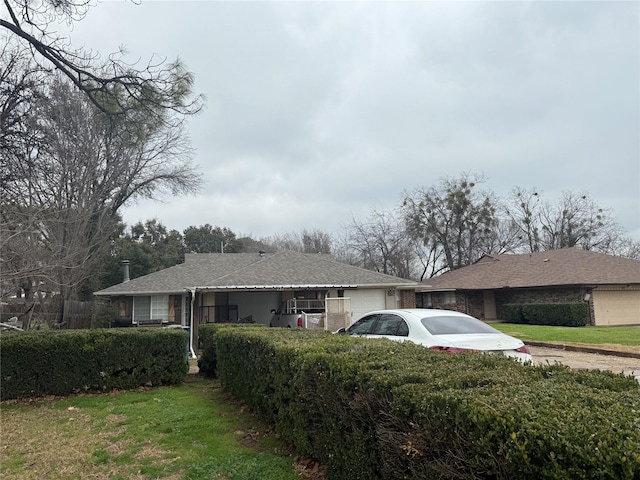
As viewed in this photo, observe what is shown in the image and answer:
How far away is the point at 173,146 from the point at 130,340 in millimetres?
20854

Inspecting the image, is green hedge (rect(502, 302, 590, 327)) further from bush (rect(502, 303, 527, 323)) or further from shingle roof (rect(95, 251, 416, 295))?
shingle roof (rect(95, 251, 416, 295))

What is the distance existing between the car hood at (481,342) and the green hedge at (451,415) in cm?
203

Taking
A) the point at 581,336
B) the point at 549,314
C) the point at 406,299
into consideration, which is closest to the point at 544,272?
the point at 549,314

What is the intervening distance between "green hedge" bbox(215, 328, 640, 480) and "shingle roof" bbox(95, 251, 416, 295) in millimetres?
14757

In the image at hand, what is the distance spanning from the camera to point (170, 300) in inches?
858

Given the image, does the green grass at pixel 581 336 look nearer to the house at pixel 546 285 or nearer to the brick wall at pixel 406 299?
the brick wall at pixel 406 299

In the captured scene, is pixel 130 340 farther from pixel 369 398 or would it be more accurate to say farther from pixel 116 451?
pixel 369 398

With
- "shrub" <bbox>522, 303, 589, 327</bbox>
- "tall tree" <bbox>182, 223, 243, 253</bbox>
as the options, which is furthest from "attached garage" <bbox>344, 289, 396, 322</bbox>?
"tall tree" <bbox>182, 223, 243, 253</bbox>

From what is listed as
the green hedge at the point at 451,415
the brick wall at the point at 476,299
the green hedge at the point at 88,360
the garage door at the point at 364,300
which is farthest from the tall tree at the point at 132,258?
the green hedge at the point at 451,415

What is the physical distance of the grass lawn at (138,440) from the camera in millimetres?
4910

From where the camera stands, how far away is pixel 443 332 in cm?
736

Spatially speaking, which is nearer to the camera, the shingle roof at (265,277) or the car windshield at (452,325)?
the car windshield at (452,325)

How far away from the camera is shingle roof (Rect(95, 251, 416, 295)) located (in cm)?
1994

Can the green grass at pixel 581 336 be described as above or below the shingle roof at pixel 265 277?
below
